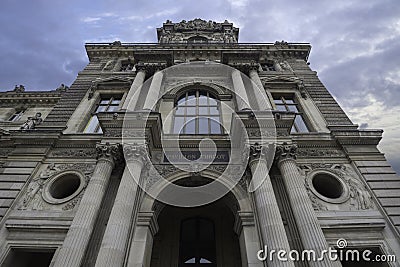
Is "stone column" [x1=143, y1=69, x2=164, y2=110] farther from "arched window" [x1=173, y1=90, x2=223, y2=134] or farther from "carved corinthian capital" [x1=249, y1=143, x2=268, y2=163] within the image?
"carved corinthian capital" [x1=249, y1=143, x2=268, y2=163]

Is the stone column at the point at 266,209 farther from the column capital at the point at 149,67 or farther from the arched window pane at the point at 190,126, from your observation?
the column capital at the point at 149,67

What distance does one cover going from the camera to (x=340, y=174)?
12.9 meters

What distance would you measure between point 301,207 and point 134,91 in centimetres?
1270

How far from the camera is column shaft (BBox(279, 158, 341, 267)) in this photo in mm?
9297

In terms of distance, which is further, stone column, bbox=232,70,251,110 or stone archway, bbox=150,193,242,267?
stone column, bbox=232,70,251,110

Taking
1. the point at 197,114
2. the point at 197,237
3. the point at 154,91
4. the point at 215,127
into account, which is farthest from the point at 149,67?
the point at 197,237

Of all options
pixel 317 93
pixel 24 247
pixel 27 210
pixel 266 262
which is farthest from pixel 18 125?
pixel 317 93

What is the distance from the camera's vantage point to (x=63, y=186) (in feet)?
43.7

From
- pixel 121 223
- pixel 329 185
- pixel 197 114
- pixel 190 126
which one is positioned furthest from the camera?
pixel 197 114

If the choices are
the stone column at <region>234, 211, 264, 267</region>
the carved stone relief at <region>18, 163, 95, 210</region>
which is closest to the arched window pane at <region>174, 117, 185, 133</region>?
the carved stone relief at <region>18, 163, 95, 210</region>

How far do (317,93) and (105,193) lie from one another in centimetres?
1606

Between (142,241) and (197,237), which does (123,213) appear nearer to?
(142,241)

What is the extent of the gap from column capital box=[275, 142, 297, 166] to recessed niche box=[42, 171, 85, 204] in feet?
32.2

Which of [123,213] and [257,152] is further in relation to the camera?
[257,152]
